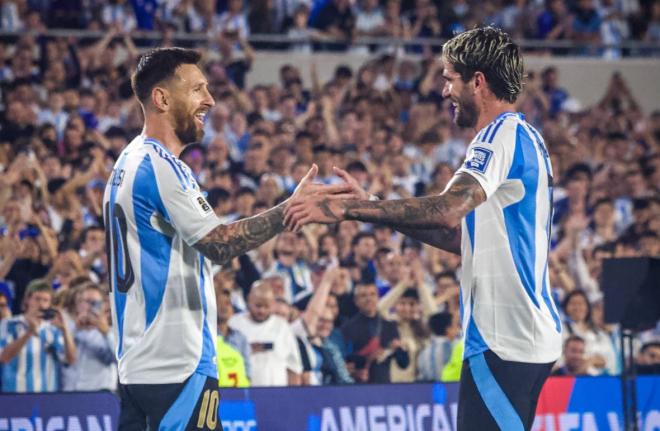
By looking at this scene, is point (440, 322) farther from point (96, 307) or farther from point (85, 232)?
point (85, 232)

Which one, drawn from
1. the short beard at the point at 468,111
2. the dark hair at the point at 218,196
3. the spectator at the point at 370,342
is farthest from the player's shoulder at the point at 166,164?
the dark hair at the point at 218,196

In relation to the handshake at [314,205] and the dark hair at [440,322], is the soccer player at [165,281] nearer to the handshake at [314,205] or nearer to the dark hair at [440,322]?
the handshake at [314,205]

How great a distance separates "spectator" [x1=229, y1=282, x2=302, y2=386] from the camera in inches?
372

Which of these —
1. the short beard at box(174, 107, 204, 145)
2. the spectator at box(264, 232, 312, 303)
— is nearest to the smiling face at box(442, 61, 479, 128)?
the short beard at box(174, 107, 204, 145)

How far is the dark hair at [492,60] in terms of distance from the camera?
4.86 m

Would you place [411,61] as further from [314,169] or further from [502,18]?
[314,169]

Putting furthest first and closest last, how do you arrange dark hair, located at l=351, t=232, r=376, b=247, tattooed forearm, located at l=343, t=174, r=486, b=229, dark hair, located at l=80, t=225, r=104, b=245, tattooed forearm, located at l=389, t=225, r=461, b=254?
dark hair, located at l=351, t=232, r=376, b=247
dark hair, located at l=80, t=225, r=104, b=245
tattooed forearm, located at l=389, t=225, r=461, b=254
tattooed forearm, located at l=343, t=174, r=486, b=229

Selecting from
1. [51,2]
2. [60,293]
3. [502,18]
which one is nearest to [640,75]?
[502,18]

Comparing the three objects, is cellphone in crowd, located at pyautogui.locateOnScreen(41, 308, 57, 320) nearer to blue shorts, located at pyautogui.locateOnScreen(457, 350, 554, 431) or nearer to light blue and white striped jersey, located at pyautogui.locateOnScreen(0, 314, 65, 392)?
light blue and white striped jersey, located at pyautogui.locateOnScreen(0, 314, 65, 392)

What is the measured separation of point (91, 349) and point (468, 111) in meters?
5.05

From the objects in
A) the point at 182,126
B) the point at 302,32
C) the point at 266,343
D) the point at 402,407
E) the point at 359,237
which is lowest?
the point at 402,407

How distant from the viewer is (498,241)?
473cm

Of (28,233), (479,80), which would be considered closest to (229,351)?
(28,233)

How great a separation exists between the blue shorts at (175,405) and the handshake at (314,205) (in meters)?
0.78
